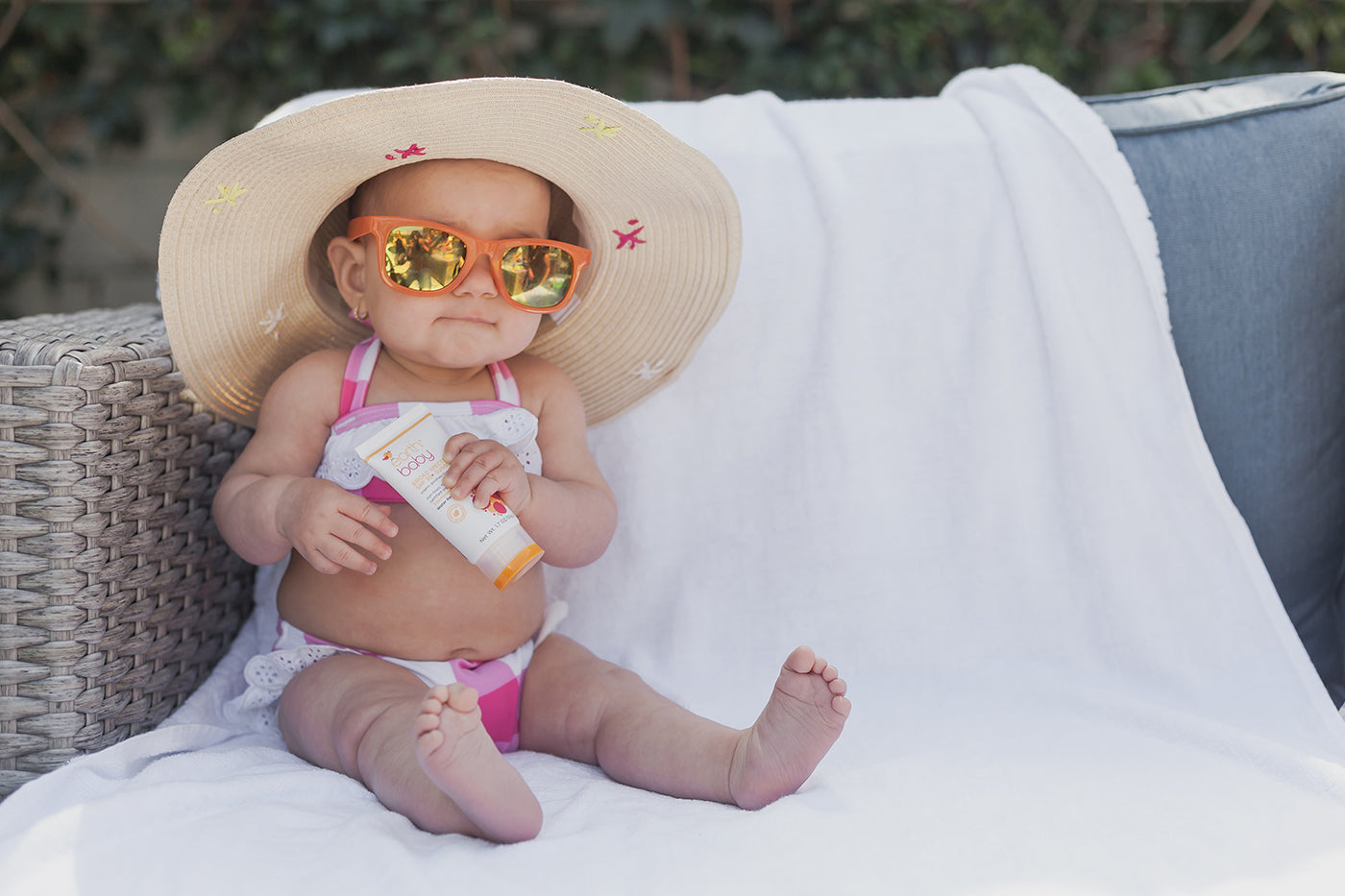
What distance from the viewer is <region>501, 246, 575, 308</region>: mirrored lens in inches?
50.6

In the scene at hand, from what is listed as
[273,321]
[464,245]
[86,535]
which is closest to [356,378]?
[273,321]

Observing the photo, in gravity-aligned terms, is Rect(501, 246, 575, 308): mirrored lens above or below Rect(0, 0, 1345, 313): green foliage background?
below

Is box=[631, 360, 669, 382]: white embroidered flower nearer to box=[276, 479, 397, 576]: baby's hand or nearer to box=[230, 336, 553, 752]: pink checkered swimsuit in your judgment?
box=[230, 336, 553, 752]: pink checkered swimsuit

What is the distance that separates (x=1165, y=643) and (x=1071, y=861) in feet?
1.81

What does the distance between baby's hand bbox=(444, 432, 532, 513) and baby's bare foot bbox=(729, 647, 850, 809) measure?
0.35 m

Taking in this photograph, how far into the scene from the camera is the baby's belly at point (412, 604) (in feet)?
4.36

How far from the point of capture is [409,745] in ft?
3.73

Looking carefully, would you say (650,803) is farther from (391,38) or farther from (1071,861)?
(391,38)

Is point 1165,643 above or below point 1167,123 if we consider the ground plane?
below

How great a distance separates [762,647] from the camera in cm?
153

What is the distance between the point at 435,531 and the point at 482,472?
25cm

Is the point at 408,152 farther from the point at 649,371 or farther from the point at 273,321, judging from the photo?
the point at 649,371

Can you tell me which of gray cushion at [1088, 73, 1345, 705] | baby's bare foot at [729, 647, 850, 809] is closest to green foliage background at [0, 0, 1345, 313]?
gray cushion at [1088, 73, 1345, 705]

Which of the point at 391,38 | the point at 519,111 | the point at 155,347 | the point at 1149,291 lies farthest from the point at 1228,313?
the point at 391,38
